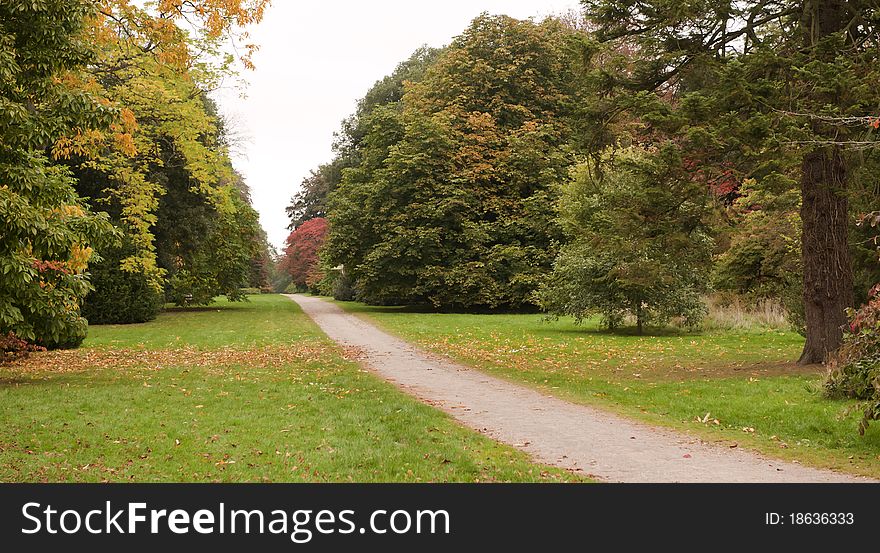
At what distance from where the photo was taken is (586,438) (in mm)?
7832

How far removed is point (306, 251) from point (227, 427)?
204 feet

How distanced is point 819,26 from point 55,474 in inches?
475

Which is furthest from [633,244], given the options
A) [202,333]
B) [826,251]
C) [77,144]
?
[202,333]

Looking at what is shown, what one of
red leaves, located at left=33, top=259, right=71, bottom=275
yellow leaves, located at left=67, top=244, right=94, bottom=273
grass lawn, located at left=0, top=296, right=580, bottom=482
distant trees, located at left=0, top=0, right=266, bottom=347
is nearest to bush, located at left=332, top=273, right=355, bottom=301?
distant trees, located at left=0, top=0, right=266, bottom=347

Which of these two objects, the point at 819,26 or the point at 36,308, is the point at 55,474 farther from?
the point at 819,26

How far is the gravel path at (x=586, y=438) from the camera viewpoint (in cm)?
636

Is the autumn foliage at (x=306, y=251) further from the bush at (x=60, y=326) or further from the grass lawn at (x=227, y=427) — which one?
the bush at (x=60, y=326)

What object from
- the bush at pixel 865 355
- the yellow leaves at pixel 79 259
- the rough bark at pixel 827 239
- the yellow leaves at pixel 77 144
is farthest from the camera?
the yellow leaves at pixel 77 144

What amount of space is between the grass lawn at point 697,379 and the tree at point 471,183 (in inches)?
400

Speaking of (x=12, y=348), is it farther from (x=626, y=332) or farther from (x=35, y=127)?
(x=626, y=332)

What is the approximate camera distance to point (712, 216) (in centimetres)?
1290

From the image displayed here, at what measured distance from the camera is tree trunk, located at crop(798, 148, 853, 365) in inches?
473

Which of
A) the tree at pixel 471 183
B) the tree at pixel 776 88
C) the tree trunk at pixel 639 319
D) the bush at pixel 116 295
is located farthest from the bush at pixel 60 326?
the tree at pixel 471 183

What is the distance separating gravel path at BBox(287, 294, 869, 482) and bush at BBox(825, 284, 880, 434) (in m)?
0.81
